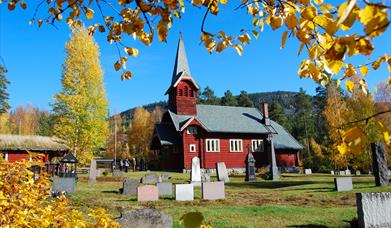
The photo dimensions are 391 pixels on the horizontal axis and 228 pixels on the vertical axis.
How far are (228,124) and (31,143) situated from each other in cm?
2284

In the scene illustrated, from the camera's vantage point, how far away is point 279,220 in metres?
10.1

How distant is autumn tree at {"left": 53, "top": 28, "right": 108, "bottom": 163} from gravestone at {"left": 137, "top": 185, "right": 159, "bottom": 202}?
73.0ft

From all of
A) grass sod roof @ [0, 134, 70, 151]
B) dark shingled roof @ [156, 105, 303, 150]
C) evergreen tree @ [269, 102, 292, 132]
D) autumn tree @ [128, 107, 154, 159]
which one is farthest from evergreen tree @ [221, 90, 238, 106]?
grass sod roof @ [0, 134, 70, 151]

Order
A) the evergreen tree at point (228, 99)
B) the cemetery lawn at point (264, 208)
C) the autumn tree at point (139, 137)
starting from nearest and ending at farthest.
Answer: the cemetery lawn at point (264, 208), the autumn tree at point (139, 137), the evergreen tree at point (228, 99)

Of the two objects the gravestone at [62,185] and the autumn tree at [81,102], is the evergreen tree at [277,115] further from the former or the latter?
the gravestone at [62,185]

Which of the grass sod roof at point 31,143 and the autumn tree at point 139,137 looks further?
the autumn tree at point 139,137

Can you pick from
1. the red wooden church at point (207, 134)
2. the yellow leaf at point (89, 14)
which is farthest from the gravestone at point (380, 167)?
the red wooden church at point (207, 134)

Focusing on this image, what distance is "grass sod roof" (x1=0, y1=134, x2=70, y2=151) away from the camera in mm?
30375

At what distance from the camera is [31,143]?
104 ft

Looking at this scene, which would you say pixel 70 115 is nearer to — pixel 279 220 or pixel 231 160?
pixel 231 160

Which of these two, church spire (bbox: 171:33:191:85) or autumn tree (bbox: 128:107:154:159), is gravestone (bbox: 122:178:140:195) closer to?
church spire (bbox: 171:33:191:85)

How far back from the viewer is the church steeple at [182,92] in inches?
1698

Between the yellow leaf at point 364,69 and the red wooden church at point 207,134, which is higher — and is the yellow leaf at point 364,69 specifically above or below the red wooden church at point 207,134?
below

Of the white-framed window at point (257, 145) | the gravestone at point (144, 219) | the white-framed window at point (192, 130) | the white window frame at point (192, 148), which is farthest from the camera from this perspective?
the white-framed window at point (257, 145)
